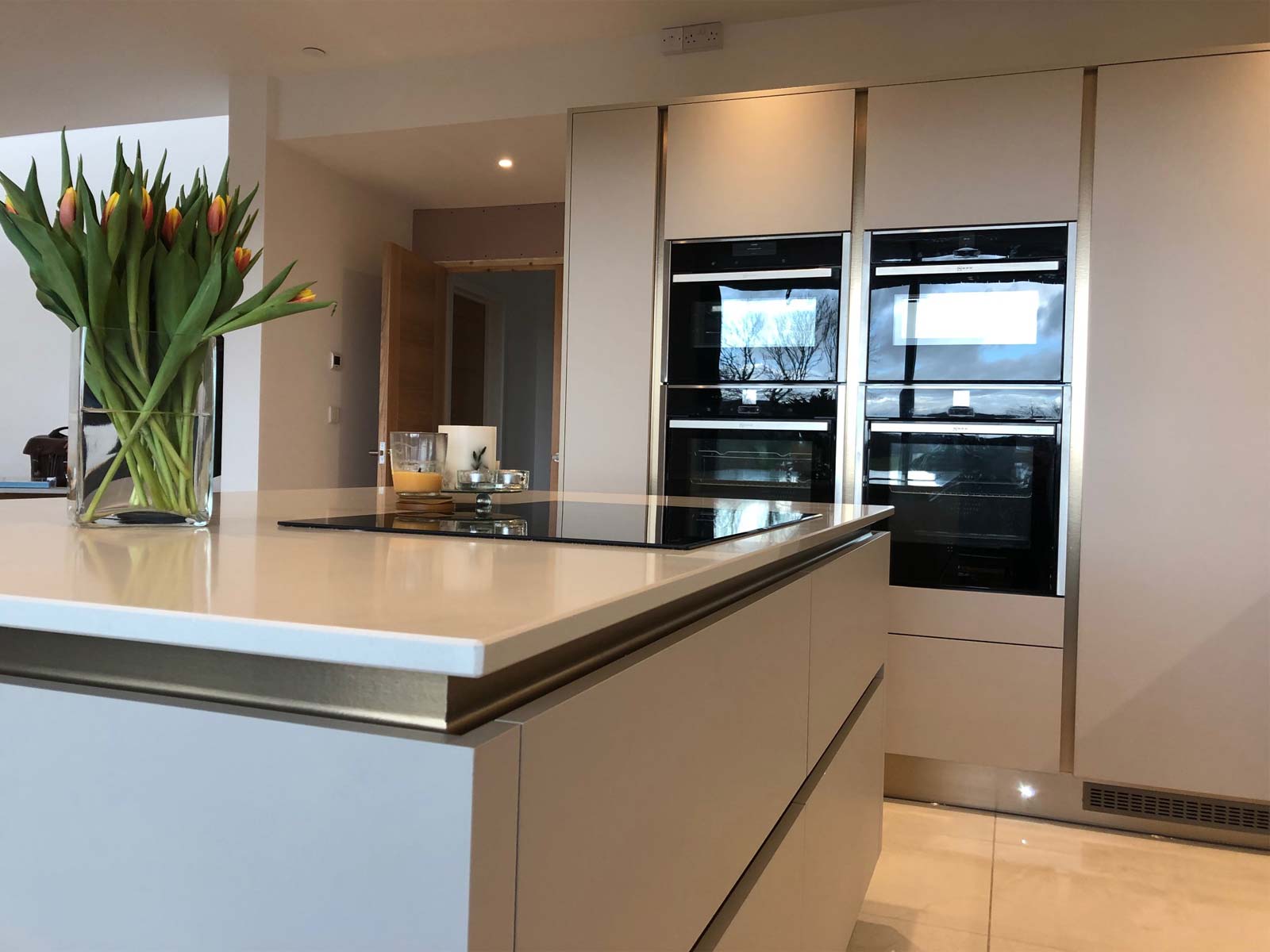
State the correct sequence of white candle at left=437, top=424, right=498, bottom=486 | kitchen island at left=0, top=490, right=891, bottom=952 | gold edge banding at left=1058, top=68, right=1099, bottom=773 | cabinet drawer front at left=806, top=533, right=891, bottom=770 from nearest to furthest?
kitchen island at left=0, top=490, right=891, bottom=952
cabinet drawer front at left=806, top=533, right=891, bottom=770
white candle at left=437, top=424, right=498, bottom=486
gold edge banding at left=1058, top=68, right=1099, bottom=773

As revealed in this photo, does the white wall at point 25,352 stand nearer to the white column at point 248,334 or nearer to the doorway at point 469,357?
the doorway at point 469,357

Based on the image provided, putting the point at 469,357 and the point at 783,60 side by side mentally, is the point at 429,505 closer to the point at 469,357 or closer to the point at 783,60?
the point at 783,60

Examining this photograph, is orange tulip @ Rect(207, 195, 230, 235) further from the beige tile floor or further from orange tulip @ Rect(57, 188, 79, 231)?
the beige tile floor

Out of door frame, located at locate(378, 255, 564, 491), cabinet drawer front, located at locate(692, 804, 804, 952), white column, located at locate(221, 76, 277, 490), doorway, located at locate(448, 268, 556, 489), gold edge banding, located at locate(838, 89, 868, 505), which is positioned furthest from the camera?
doorway, located at locate(448, 268, 556, 489)

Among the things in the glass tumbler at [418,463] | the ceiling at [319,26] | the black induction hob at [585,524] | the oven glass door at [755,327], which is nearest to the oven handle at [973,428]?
the oven glass door at [755,327]

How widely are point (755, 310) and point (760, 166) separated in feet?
1.55

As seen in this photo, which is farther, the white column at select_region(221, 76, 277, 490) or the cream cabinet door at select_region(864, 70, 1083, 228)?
the white column at select_region(221, 76, 277, 490)

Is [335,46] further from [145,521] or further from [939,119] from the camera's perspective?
[145,521]

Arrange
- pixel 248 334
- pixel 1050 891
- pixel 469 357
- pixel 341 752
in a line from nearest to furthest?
pixel 341 752, pixel 1050 891, pixel 248 334, pixel 469 357

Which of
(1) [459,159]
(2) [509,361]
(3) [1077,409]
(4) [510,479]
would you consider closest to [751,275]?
(3) [1077,409]

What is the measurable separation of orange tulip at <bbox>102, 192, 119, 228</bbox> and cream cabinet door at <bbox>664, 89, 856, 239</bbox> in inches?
94.1

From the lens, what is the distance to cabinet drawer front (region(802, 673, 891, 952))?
4.54ft

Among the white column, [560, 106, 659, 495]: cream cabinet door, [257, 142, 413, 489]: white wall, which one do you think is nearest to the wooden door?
[257, 142, 413, 489]: white wall

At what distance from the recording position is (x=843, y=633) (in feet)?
5.07
